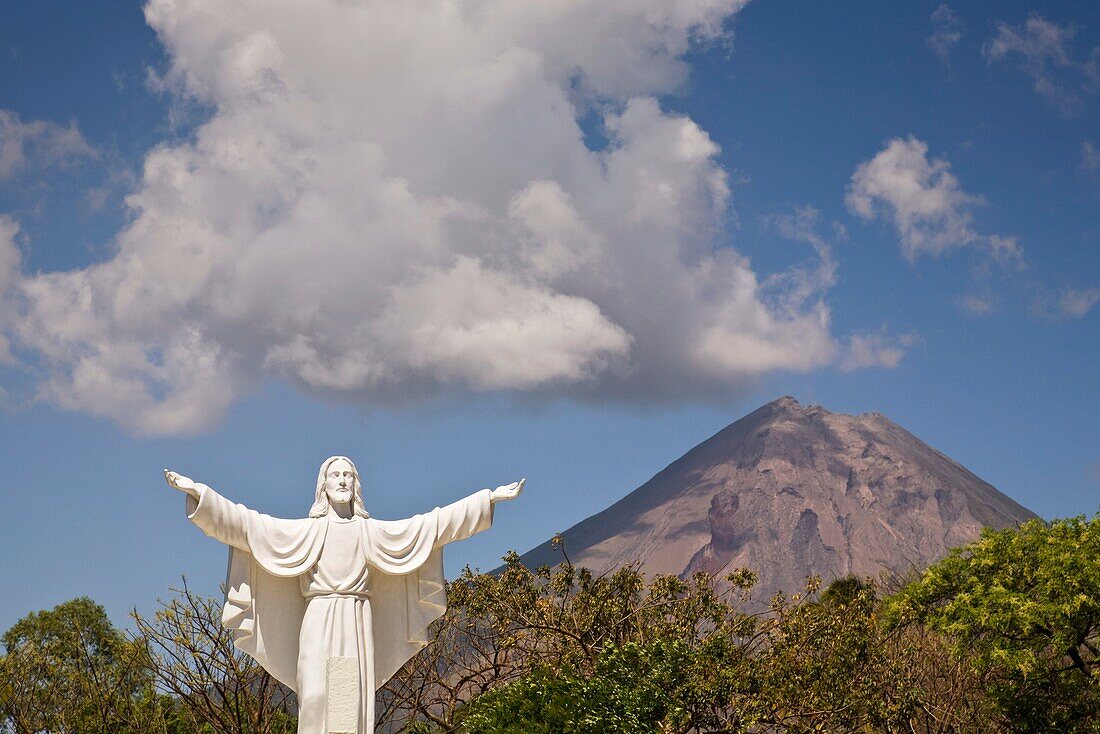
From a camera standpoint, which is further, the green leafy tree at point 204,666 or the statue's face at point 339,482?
the green leafy tree at point 204,666

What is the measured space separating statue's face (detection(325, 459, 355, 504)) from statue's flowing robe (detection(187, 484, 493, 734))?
7.1 inches

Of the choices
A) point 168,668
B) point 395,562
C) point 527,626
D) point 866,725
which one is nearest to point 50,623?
point 168,668

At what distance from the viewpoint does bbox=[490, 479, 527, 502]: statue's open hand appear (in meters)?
10.4

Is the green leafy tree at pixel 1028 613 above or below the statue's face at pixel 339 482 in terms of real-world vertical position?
below

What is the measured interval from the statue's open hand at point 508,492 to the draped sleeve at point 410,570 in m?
0.10

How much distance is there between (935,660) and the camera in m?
21.9

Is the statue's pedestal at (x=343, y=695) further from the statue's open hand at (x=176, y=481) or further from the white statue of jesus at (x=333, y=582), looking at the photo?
the statue's open hand at (x=176, y=481)

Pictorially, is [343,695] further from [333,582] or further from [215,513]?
[215,513]

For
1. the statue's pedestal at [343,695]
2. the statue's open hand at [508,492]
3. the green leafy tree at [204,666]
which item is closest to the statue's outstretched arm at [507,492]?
the statue's open hand at [508,492]

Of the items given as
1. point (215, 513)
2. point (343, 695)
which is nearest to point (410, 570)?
point (343, 695)

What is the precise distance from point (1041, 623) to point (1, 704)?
60.6 ft

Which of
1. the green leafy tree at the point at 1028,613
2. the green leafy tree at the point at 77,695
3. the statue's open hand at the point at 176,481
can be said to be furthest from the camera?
the green leafy tree at the point at 77,695

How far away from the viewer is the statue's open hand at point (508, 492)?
10359 mm

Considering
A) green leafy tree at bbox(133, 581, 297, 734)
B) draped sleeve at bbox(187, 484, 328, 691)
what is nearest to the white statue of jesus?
draped sleeve at bbox(187, 484, 328, 691)
